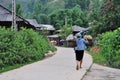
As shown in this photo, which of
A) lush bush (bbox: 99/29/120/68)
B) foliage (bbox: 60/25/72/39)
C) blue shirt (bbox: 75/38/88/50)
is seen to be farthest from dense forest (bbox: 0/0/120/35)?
blue shirt (bbox: 75/38/88/50)

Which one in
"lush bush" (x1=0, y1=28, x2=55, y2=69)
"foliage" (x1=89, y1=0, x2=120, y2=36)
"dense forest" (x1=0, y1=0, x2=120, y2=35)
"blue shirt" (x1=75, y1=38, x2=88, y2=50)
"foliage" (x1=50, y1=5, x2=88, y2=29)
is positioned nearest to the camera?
"blue shirt" (x1=75, y1=38, x2=88, y2=50)

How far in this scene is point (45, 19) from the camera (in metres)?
140

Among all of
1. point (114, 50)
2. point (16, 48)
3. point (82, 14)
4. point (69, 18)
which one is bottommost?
point (114, 50)

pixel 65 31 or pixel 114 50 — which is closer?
pixel 114 50

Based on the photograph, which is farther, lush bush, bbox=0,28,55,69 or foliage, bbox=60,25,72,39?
foliage, bbox=60,25,72,39

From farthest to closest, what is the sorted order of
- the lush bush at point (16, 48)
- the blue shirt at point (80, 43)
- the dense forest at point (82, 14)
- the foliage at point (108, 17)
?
the dense forest at point (82, 14)
the foliage at point (108, 17)
the lush bush at point (16, 48)
the blue shirt at point (80, 43)

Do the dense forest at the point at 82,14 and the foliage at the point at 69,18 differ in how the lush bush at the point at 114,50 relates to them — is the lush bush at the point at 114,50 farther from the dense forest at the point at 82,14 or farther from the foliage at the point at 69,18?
the foliage at the point at 69,18

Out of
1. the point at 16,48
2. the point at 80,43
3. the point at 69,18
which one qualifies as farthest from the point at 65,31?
the point at 80,43

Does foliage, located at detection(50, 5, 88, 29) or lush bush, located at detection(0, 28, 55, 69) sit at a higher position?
foliage, located at detection(50, 5, 88, 29)

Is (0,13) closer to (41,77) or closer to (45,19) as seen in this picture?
(41,77)

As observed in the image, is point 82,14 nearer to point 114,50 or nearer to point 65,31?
point 65,31

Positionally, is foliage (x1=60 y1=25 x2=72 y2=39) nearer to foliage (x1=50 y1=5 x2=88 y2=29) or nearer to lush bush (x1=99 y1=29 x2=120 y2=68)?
foliage (x1=50 y1=5 x2=88 y2=29)

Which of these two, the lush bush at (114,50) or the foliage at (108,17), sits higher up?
the foliage at (108,17)

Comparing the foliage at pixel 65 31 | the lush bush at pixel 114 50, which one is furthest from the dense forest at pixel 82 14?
the lush bush at pixel 114 50
